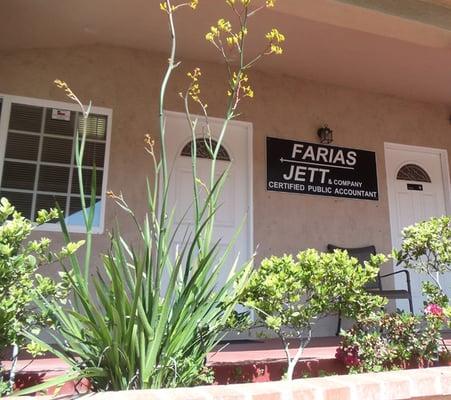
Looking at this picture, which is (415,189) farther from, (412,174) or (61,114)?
(61,114)

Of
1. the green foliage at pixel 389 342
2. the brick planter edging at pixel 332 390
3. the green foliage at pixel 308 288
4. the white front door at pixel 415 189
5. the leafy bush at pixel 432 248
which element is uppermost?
the white front door at pixel 415 189

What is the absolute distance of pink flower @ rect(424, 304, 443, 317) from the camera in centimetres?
252

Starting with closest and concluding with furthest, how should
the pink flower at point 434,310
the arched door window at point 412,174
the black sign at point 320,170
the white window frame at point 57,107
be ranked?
the pink flower at point 434,310 < the white window frame at point 57,107 < the black sign at point 320,170 < the arched door window at point 412,174

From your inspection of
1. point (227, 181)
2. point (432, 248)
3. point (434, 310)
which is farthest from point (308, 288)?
point (227, 181)

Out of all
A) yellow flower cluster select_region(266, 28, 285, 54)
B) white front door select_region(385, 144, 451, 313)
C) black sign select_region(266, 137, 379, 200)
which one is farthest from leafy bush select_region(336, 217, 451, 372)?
white front door select_region(385, 144, 451, 313)

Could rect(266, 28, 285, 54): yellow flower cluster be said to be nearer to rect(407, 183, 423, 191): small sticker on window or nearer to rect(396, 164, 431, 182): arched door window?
rect(396, 164, 431, 182): arched door window

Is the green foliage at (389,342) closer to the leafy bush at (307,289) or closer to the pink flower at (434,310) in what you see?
the pink flower at (434,310)

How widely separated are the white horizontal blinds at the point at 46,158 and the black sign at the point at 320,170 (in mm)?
1836

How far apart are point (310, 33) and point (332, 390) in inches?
143

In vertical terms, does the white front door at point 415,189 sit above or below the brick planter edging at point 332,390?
above

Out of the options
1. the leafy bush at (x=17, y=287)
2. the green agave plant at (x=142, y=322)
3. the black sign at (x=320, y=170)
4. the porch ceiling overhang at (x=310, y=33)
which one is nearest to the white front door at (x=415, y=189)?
the black sign at (x=320, y=170)

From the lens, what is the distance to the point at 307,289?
2217 mm

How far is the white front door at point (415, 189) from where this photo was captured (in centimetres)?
561

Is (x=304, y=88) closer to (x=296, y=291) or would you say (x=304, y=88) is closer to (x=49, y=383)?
(x=296, y=291)
